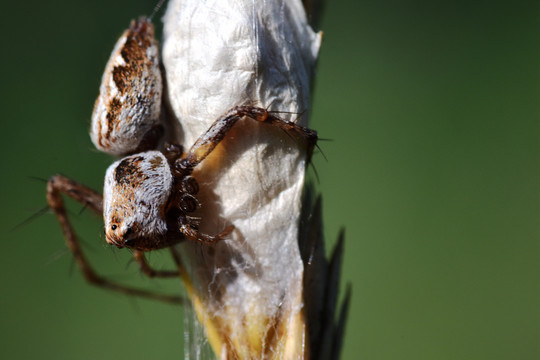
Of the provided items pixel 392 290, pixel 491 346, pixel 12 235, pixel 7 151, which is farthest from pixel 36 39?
pixel 491 346

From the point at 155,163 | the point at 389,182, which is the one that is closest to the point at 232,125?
the point at 155,163

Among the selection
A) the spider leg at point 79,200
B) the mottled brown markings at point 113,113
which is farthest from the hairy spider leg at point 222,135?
the spider leg at point 79,200

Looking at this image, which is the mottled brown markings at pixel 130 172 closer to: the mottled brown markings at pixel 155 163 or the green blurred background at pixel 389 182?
the mottled brown markings at pixel 155 163

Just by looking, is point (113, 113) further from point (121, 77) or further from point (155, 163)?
point (155, 163)

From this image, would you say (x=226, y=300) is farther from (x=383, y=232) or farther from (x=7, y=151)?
(x=7, y=151)

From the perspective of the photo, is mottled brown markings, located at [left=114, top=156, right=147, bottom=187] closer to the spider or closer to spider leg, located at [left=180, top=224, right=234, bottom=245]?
the spider

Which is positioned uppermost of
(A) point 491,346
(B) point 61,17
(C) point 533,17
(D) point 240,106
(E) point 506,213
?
(C) point 533,17
